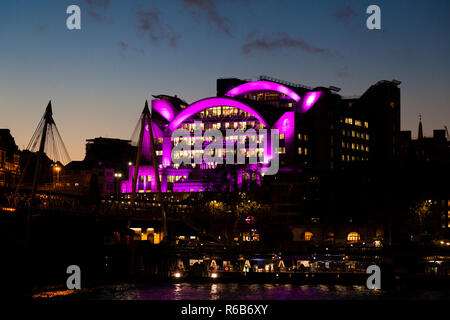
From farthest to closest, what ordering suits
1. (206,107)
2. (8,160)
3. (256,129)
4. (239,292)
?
(206,107), (256,129), (8,160), (239,292)

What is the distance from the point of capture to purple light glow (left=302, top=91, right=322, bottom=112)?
191 metres

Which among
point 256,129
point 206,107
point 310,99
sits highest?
point 310,99

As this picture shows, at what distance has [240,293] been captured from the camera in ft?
264

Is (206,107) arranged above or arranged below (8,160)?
above

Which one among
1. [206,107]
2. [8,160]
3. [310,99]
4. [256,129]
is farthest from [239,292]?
[206,107]

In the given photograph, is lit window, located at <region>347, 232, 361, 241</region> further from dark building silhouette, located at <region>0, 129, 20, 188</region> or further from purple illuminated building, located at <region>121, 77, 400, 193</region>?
dark building silhouette, located at <region>0, 129, 20, 188</region>

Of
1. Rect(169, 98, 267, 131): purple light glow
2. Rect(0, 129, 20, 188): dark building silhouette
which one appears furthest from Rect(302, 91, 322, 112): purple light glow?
Rect(0, 129, 20, 188): dark building silhouette

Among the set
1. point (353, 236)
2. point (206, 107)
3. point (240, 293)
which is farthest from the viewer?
point (206, 107)

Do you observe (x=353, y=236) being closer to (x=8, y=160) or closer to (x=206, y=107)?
(x=206, y=107)

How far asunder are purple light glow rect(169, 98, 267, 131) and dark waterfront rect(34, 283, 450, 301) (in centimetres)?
Answer: 10025

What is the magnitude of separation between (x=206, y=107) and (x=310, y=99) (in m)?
24.8

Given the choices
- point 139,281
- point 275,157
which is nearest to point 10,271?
point 139,281

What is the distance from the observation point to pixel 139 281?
303ft
